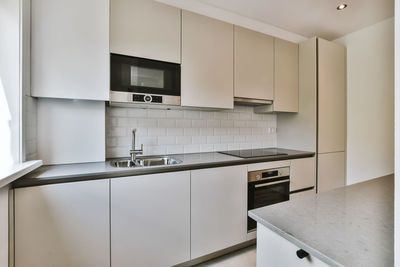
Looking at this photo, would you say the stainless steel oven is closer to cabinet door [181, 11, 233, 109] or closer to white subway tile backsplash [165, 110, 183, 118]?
cabinet door [181, 11, 233, 109]

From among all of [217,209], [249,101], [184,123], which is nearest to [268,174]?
[217,209]

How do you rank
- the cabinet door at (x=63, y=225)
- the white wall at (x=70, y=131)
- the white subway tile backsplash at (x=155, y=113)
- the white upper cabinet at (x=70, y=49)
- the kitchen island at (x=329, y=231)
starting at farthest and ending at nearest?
the white subway tile backsplash at (x=155, y=113) < the white wall at (x=70, y=131) < the white upper cabinet at (x=70, y=49) < the cabinet door at (x=63, y=225) < the kitchen island at (x=329, y=231)

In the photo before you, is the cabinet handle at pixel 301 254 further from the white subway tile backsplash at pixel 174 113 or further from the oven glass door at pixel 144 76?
the white subway tile backsplash at pixel 174 113

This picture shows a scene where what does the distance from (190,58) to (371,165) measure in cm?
253

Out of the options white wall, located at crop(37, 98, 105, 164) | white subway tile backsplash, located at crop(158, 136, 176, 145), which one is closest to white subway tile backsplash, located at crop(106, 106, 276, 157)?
white subway tile backsplash, located at crop(158, 136, 176, 145)

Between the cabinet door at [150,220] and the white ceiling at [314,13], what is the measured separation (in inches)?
79.0

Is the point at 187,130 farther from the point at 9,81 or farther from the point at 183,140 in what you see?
the point at 9,81

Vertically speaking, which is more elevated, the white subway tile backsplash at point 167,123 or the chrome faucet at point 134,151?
the white subway tile backsplash at point 167,123

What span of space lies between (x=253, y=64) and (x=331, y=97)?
45.0 inches

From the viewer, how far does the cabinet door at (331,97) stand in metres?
2.39

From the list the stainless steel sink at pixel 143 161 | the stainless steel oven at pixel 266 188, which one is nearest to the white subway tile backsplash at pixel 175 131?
the stainless steel sink at pixel 143 161

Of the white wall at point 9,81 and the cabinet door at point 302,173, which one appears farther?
the cabinet door at point 302,173

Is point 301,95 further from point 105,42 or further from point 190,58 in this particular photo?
point 105,42

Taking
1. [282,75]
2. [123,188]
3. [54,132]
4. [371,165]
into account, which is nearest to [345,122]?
[371,165]
